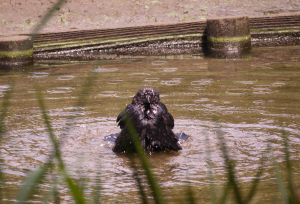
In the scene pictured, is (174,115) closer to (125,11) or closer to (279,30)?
(279,30)

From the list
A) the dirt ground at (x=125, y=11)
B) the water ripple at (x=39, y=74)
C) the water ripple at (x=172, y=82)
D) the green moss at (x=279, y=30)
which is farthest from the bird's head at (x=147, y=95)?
the dirt ground at (x=125, y=11)

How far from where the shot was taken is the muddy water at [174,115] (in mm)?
4148

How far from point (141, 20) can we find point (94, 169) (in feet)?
31.2

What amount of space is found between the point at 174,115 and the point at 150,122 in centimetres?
168

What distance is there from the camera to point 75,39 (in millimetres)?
11453

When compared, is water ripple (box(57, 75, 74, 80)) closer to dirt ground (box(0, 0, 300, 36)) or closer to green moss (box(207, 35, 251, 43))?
green moss (box(207, 35, 251, 43))

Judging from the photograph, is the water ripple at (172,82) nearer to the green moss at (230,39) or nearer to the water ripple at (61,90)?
the water ripple at (61,90)

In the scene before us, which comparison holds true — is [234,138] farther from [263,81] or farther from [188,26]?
[188,26]

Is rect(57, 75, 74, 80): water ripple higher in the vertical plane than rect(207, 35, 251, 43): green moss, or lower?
lower

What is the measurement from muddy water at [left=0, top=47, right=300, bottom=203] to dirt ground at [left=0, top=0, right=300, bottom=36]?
346cm

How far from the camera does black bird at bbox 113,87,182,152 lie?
464cm

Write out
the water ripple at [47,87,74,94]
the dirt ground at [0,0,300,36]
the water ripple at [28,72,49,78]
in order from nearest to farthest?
the water ripple at [47,87,74,94] < the water ripple at [28,72,49,78] < the dirt ground at [0,0,300,36]

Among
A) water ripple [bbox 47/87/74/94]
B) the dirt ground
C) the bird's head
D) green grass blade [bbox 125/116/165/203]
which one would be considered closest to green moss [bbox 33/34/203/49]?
the dirt ground

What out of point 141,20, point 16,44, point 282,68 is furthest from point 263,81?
point 141,20
